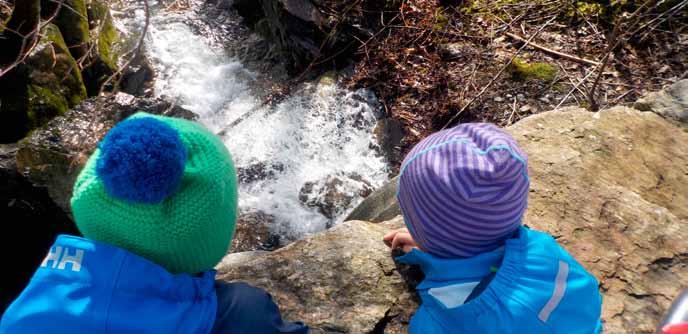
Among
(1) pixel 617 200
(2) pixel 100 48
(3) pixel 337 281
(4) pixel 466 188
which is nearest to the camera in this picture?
(4) pixel 466 188

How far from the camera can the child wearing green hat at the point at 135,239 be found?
1.09 m

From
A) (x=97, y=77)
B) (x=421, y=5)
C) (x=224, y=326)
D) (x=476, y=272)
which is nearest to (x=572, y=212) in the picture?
(x=476, y=272)

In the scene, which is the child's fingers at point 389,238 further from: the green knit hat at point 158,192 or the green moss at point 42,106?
the green moss at point 42,106

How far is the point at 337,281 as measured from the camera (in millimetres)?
2191

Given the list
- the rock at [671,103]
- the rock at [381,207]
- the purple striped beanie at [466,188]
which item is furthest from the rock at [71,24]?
the rock at [671,103]

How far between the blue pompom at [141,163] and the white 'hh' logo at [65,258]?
0.19 meters

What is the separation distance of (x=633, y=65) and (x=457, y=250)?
3414 mm

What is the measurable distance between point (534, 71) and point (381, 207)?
2.14 m

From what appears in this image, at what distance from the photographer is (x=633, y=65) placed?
4090 mm

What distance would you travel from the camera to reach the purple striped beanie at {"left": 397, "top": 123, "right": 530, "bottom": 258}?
4.83 feet

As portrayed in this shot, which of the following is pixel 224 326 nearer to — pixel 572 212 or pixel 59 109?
pixel 572 212

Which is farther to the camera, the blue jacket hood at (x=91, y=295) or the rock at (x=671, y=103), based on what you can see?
the rock at (x=671, y=103)

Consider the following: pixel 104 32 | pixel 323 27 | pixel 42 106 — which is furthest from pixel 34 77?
pixel 323 27

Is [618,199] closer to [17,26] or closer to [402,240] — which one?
[402,240]
